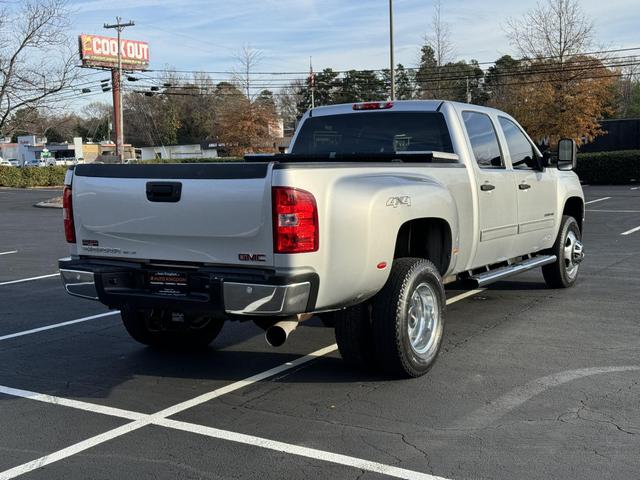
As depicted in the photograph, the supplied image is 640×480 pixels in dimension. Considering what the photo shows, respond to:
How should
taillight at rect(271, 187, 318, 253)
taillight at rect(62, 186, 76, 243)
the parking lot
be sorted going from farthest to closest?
taillight at rect(62, 186, 76, 243), taillight at rect(271, 187, 318, 253), the parking lot

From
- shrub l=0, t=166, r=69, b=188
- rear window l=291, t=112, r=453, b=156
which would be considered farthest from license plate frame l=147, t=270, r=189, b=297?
shrub l=0, t=166, r=69, b=188

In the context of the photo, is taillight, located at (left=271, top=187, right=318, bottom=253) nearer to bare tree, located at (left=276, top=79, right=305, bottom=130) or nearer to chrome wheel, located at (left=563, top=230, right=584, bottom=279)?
chrome wheel, located at (left=563, top=230, right=584, bottom=279)

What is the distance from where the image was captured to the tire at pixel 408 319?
5070mm

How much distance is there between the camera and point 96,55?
6644 centimetres

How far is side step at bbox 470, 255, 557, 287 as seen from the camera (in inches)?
251

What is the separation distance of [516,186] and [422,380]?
2.69 m

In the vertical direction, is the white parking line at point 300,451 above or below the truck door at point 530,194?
below

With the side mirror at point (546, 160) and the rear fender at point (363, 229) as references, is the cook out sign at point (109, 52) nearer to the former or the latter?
the side mirror at point (546, 160)

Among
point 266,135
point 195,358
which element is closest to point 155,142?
point 266,135

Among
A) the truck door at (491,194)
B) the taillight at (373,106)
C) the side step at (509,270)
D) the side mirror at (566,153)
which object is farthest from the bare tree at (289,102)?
the truck door at (491,194)

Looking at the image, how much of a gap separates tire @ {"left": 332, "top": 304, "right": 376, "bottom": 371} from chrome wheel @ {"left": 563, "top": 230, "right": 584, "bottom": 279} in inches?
166

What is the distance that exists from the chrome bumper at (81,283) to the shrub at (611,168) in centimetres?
3240

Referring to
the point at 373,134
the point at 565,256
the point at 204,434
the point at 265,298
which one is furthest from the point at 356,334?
the point at 565,256

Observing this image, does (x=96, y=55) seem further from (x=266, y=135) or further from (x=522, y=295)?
(x=522, y=295)
